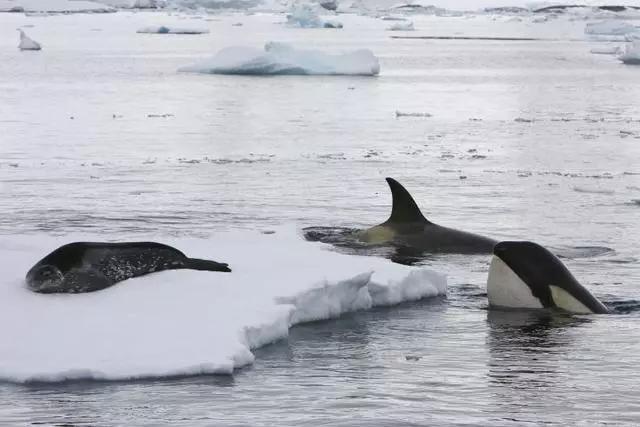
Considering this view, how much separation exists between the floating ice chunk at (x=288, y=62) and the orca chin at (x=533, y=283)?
35.0m

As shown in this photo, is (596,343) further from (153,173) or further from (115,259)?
(153,173)

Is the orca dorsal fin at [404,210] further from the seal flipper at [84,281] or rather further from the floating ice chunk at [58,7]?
the floating ice chunk at [58,7]

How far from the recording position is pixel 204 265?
918 cm

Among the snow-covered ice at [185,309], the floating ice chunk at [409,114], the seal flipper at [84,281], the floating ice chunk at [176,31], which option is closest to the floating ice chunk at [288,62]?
the floating ice chunk at [409,114]

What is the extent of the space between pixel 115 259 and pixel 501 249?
9.76 feet

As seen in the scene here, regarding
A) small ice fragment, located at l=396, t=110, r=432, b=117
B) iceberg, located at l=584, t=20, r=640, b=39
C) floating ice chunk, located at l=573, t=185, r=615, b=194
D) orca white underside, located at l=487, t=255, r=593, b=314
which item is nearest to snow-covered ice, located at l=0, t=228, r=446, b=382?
orca white underside, located at l=487, t=255, r=593, b=314

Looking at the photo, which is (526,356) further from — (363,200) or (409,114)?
(409,114)

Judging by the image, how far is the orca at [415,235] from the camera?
40.5 ft

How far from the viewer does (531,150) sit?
23.6m

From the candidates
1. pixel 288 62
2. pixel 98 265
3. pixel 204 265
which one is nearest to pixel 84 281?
pixel 98 265

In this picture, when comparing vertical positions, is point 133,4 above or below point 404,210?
below

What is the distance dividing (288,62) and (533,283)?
35746 millimetres

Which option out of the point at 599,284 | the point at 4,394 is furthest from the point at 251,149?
the point at 4,394

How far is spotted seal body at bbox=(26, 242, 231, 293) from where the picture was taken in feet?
27.5
